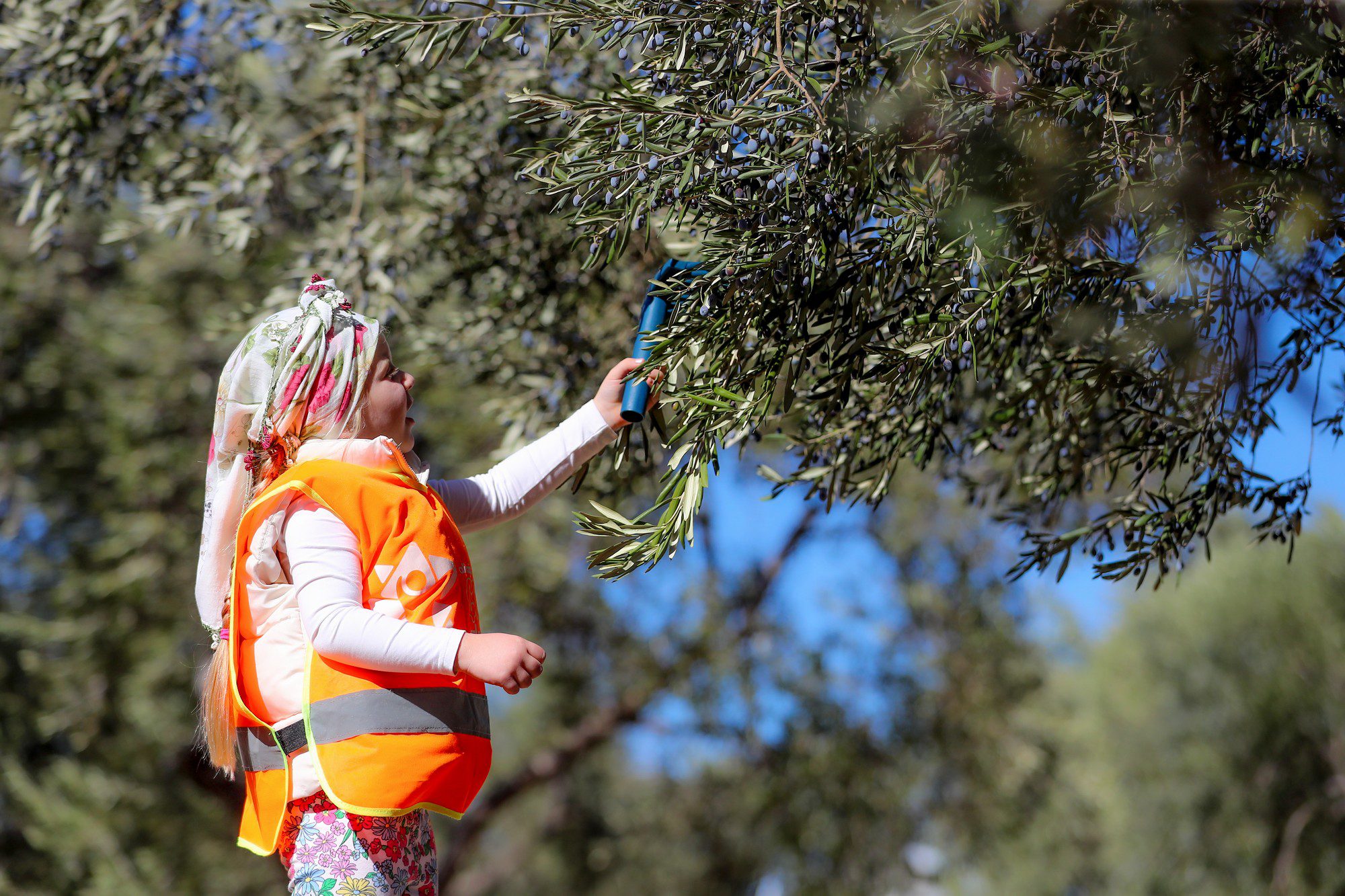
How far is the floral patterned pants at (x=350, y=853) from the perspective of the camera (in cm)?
214

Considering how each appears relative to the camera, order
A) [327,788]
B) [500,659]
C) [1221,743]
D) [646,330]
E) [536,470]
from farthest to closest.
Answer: [1221,743] < [536,470] < [646,330] < [327,788] < [500,659]

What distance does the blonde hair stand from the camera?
93.1 inches

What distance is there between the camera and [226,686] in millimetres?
2373

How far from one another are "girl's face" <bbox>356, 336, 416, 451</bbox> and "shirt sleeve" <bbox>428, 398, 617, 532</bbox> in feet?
0.71

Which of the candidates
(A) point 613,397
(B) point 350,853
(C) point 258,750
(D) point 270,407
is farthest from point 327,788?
(A) point 613,397

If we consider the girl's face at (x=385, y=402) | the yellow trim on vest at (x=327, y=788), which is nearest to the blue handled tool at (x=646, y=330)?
the girl's face at (x=385, y=402)

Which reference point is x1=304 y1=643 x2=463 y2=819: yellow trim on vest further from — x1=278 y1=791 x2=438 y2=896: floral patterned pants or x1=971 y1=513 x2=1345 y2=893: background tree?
x1=971 y1=513 x2=1345 y2=893: background tree

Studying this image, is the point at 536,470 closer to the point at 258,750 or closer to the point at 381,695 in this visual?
the point at 381,695

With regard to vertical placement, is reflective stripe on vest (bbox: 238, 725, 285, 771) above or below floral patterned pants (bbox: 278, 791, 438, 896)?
below

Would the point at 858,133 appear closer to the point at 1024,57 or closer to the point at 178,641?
the point at 1024,57

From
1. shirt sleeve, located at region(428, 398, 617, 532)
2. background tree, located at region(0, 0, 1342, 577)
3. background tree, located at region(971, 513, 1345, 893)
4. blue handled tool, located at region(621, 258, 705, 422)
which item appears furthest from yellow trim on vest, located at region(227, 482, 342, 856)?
background tree, located at region(971, 513, 1345, 893)

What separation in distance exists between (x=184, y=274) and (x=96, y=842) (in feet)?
15.3

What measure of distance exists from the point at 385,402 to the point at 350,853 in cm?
90

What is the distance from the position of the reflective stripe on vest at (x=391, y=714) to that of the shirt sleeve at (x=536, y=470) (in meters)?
0.57
